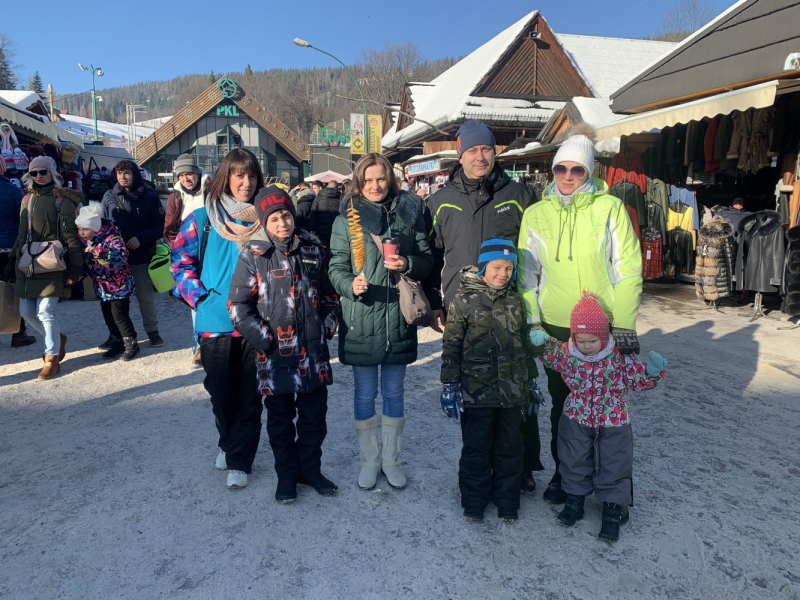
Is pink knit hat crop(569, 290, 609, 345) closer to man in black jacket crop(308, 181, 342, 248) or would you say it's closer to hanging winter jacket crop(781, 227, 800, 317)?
man in black jacket crop(308, 181, 342, 248)

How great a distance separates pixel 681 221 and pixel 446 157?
975 centimetres

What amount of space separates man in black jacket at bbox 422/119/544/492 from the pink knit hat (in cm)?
65

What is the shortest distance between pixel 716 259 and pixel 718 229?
469 mm

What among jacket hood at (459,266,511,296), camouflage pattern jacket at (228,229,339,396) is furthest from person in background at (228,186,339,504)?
jacket hood at (459,266,511,296)

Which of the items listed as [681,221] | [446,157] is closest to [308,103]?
[446,157]

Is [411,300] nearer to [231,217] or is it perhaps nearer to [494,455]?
[494,455]

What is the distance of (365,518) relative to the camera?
279cm

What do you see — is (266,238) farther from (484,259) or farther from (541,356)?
(541,356)

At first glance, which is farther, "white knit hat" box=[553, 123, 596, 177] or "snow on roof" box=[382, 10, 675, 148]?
"snow on roof" box=[382, 10, 675, 148]

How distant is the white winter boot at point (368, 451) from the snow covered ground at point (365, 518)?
0.25ft

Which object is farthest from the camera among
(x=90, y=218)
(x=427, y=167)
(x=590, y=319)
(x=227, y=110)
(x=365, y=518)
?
(x=227, y=110)

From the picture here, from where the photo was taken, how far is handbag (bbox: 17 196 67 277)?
4.98 m

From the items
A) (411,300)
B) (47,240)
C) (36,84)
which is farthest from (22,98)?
(36,84)

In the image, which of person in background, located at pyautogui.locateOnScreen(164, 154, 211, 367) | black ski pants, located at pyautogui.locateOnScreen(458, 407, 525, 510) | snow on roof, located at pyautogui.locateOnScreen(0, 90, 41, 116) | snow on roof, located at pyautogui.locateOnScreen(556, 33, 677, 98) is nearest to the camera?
black ski pants, located at pyautogui.locateOnScreen(458, 407, 525, 510)
